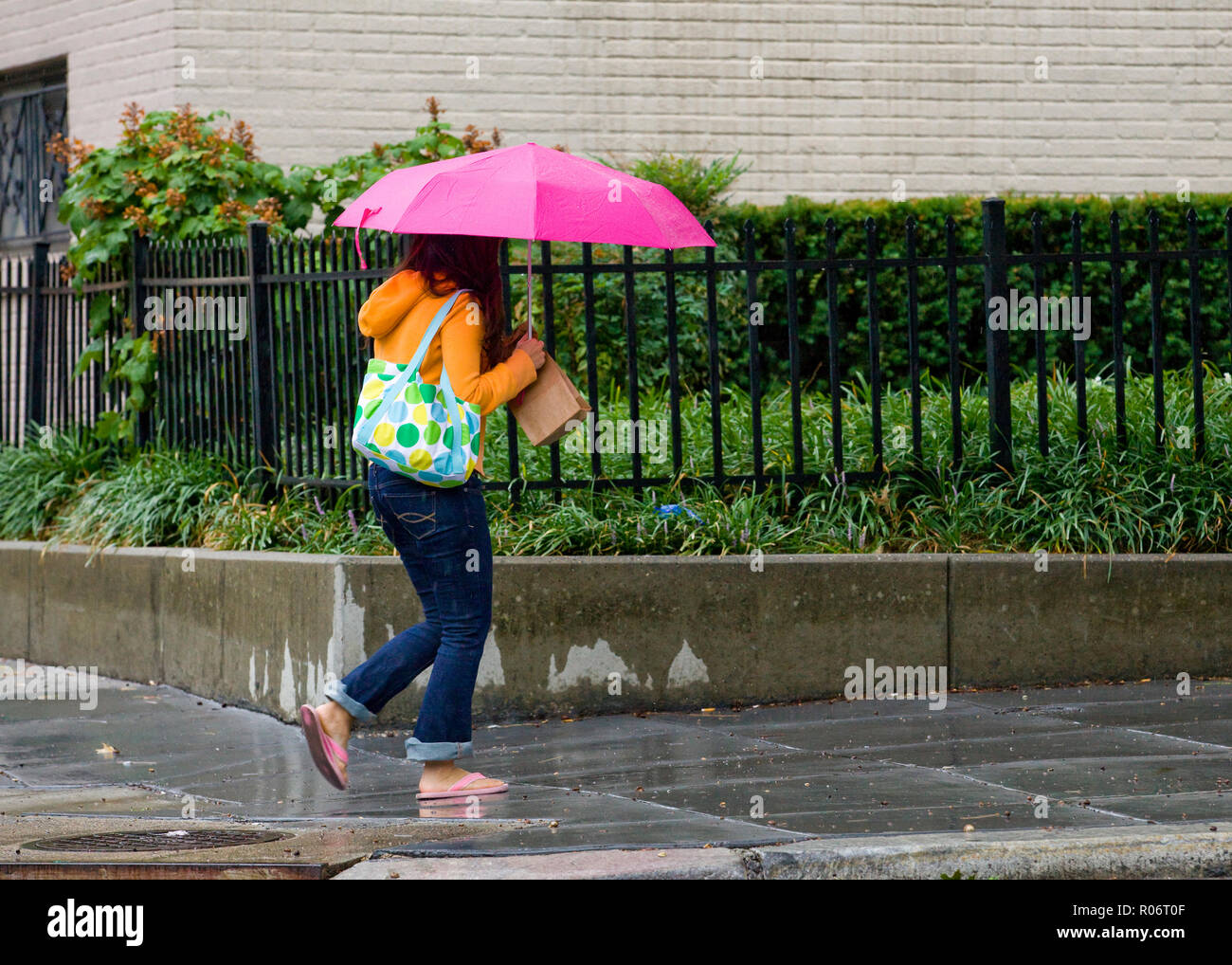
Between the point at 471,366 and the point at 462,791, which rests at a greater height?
the point at 471,366

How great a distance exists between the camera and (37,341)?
396 inches

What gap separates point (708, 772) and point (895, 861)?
1.36 metres

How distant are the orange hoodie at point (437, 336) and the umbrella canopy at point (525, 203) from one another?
0.23m

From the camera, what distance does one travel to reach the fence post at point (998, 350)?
296 inches

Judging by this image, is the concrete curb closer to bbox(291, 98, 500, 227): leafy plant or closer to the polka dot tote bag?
the polka dot tote bag

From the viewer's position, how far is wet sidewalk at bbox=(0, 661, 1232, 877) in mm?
4812

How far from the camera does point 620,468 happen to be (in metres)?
7.57

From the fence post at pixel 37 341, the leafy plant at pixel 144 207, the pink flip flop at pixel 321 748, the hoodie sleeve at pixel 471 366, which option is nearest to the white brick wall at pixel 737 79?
the fence post at pixel 37 341

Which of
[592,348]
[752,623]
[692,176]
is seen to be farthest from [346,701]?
[692,176]

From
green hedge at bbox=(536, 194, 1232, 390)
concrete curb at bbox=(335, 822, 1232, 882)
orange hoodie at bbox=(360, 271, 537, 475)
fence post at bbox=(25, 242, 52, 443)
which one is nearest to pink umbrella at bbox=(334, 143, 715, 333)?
orange hoodie at bbox=(360, 271, 537, 475)

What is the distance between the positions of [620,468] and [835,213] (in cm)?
448

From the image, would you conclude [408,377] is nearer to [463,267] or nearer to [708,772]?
[463,267]

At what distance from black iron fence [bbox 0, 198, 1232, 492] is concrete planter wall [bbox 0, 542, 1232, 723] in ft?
2.06
